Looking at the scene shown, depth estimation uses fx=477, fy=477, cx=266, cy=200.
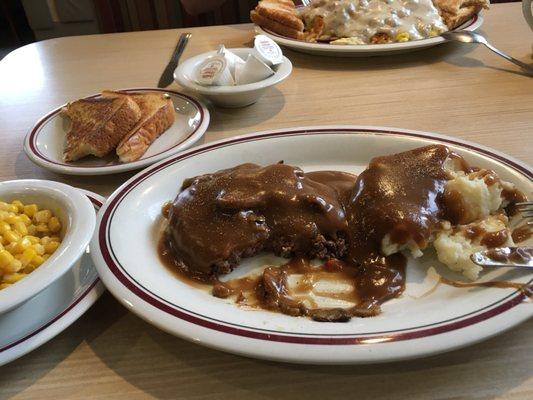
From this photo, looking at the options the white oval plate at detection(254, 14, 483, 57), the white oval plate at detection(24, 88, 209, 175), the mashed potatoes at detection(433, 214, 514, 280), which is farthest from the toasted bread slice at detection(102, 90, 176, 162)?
the mashed potatoes at detection(433, 214, 514, 280)

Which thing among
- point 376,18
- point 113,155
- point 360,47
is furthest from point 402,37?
point 113,155

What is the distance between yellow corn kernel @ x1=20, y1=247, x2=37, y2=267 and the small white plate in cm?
10

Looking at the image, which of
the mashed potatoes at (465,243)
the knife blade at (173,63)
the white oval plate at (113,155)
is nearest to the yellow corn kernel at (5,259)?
the white oval plate at (113,155)

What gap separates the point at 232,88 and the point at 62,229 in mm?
1162

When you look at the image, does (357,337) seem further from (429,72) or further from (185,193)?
(429,72)

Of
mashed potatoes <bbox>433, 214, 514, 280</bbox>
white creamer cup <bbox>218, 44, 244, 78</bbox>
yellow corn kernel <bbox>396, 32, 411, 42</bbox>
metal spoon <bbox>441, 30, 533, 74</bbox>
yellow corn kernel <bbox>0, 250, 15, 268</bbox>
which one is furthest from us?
yellow corn kernel <bbox>396, 32, 411, 42</bbox>

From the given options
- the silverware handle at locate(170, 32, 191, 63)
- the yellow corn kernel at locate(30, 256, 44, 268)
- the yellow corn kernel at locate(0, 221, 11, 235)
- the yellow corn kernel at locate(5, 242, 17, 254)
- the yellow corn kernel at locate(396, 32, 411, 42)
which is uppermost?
the yellow corn kernel at locate(0, 221, 11, 235)

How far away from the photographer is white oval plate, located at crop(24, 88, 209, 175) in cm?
181

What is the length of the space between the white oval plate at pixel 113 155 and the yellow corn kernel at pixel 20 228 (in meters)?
0.51

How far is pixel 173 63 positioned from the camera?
288 centimetres

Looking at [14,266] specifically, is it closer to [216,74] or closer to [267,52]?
[216,74]

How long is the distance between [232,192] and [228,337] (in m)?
0.48

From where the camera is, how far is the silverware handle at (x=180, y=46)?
2.98 meters

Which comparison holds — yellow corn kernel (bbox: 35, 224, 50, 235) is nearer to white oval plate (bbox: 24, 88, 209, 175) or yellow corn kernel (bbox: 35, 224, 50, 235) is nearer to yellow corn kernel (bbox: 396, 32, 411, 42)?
white oval plate (bbox: 24, 88, 209, 175)
